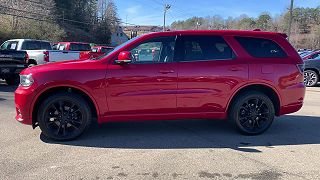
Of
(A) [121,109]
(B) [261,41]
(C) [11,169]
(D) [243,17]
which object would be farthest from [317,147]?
(D) [243,17]

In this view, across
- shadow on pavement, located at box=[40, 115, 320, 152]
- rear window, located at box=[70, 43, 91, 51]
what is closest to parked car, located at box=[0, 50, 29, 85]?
shadow on pavement, located at box=[40, 115, 320, 152]

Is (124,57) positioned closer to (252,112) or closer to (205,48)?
(205,48)

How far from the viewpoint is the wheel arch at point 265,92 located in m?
6.41

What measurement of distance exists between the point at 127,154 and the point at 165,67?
1.56 m

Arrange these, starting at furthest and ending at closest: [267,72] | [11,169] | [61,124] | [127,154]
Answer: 1. [267,72]
2. [61,124]
3. [127,154]
4. [11,169]

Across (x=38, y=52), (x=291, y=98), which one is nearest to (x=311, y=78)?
(x=291, y=98)

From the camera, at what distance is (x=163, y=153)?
5395 millimetres

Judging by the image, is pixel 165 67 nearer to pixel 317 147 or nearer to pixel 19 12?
pixel 317 147

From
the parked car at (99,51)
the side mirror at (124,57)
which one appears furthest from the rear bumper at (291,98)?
the parked car at (99,51)

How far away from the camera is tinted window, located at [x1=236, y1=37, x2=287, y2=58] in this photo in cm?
647

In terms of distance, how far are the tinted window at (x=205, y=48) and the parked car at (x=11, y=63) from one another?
8.68 m

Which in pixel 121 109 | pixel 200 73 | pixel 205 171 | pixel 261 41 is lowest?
pixel 205 171

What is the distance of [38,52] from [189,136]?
1170 centimetres

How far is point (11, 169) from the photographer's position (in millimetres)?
4633
